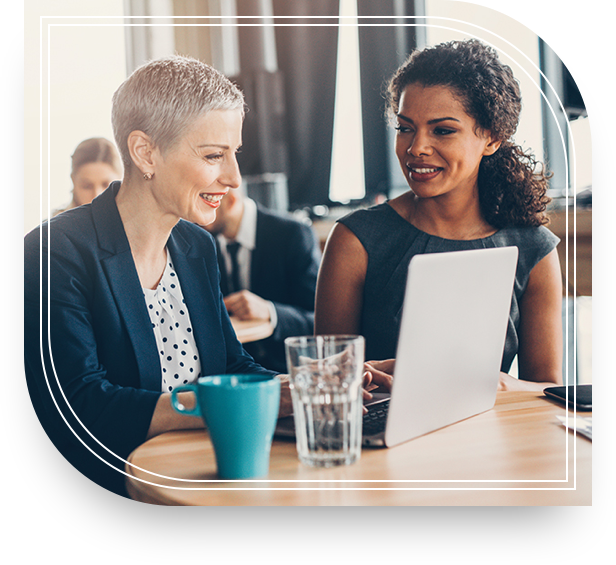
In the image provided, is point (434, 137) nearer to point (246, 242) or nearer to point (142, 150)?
point (142, 150)

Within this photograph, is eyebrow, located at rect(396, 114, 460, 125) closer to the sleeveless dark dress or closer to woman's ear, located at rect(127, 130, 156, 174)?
the sleeveless dark dress

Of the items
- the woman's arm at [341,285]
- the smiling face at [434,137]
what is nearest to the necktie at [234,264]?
the woman's arm at [341,285]

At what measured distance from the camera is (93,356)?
2.34ft

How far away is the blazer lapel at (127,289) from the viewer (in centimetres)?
73

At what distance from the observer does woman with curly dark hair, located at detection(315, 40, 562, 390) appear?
32.9 inches

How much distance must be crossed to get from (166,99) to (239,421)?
1.34 feet

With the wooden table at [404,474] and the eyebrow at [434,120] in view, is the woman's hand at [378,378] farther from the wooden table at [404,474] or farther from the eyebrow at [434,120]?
the eyebrow at [434,120]

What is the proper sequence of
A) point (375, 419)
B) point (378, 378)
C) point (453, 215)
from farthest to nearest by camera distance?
point (453, 215)
point (378, 378)
point (375, 419)

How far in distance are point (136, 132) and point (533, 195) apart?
570mm

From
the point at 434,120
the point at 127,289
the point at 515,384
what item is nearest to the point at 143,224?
the point at 127,289

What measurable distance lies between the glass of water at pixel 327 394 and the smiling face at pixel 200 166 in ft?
0.80

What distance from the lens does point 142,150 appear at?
2.45 ft

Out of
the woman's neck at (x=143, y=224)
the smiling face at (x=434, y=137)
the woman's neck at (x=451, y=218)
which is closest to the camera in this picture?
the woman's neck at (x=143, y=224)
